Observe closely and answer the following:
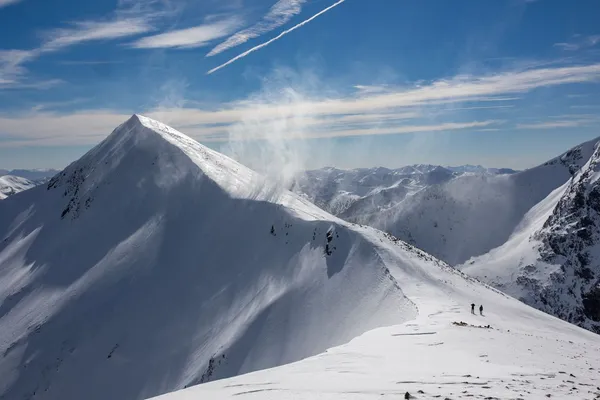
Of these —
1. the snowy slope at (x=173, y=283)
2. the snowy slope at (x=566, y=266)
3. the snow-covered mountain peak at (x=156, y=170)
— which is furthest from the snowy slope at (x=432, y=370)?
the snowy slope at (x=566, y=266)

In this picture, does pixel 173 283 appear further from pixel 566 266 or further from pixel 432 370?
pixel 566 266

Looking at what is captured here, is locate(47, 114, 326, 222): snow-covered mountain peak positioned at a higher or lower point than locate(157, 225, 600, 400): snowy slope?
higher

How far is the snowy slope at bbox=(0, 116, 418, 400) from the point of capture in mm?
56562

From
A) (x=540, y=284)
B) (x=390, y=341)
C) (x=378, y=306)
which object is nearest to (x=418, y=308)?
(x=378, y=306)

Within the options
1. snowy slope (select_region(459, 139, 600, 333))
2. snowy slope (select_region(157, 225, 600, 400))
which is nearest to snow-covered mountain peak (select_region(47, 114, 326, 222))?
snowy slope (select_region(157, 225, 600, 400))

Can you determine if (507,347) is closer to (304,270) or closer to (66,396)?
(304,270)

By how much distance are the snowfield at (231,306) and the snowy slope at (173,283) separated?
0.30 metres

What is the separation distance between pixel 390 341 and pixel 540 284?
166 meters

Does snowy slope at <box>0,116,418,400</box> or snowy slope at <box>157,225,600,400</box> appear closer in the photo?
snowy slope at <box>157,225,600,400</box>

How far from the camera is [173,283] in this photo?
77.4m

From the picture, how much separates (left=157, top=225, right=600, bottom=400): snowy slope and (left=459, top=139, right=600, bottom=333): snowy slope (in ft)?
468

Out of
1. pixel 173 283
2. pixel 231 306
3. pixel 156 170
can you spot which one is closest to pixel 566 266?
pixel 231 306

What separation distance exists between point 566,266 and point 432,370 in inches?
7170

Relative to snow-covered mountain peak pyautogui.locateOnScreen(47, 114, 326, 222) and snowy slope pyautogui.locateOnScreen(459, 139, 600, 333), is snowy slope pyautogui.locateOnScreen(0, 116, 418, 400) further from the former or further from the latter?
snowy slope pyautogui.locateOnScreen(459, 139, 600, 333)
